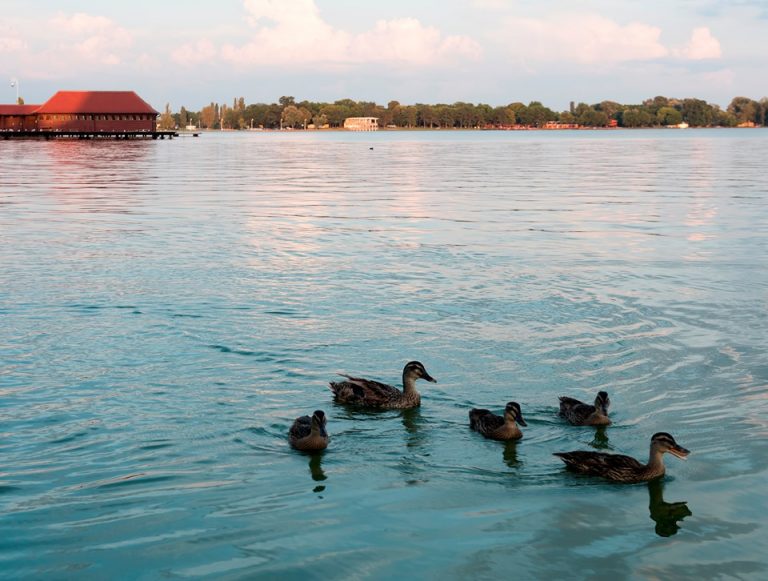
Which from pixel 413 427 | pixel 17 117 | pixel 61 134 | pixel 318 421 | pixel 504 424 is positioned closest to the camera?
pixel 318 421

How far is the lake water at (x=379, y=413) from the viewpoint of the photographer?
7727 millimetres

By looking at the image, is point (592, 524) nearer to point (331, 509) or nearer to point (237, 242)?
point (331, 509)

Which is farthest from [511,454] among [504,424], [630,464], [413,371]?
[413,371]

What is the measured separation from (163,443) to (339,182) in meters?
42.4

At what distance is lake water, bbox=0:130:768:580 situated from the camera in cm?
773

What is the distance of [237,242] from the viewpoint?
25.3 m

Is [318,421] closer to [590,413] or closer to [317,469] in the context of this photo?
[317,469]

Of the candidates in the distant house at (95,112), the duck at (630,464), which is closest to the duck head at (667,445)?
the duck at (630,464)

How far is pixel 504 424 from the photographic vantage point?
10023mm

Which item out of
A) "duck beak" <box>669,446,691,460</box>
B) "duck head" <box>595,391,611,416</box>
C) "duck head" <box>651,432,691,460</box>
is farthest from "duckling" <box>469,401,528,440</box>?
"duck beak" <box>669,446,691,460</box>

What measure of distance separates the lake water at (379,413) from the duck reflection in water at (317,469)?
0.05 meters

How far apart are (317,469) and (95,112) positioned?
13324cm

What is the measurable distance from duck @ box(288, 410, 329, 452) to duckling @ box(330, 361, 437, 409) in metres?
1.44

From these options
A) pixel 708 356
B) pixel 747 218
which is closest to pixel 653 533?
pixel 708 356
